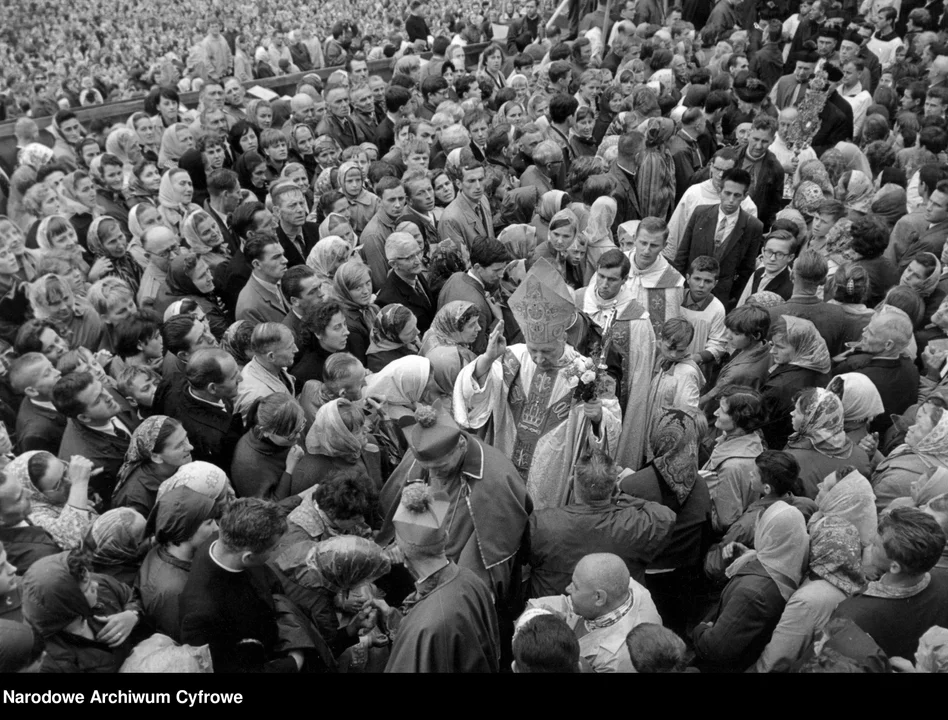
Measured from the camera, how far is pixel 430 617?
297 centimetres

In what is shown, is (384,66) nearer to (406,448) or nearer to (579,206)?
(579,206)

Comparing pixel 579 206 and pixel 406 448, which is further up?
pixel 579 206

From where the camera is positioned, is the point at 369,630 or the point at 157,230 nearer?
the point at 369,630

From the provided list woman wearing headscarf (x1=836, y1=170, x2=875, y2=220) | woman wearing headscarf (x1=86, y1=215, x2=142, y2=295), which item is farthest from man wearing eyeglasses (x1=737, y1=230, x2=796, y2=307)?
woman wearing headscarf (x1=86, y1=215, x2=142, y2=295)

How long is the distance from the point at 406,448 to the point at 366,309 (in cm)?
121

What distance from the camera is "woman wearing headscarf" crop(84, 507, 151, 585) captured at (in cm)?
340

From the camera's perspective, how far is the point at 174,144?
322 inches

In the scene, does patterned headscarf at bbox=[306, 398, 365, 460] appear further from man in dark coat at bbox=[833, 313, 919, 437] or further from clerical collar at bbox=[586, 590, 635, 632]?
man in dark coat at bbox=[833, 313, 919, 437]

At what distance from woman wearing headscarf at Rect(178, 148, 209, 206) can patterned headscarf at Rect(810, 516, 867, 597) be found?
6.15 m

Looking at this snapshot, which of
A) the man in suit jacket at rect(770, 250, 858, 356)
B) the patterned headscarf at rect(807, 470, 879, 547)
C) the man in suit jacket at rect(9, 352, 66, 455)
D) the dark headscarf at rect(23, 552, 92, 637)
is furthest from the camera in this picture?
the man in suit jacket at rect(770, 250, 858, 356)

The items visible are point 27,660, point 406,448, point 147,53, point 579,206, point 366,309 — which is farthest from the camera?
point 147,53

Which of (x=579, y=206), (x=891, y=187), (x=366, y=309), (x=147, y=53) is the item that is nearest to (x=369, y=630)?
(x=366, y=309)

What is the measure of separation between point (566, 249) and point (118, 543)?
362cm

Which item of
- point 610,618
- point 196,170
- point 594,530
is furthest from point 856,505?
point 196,170
